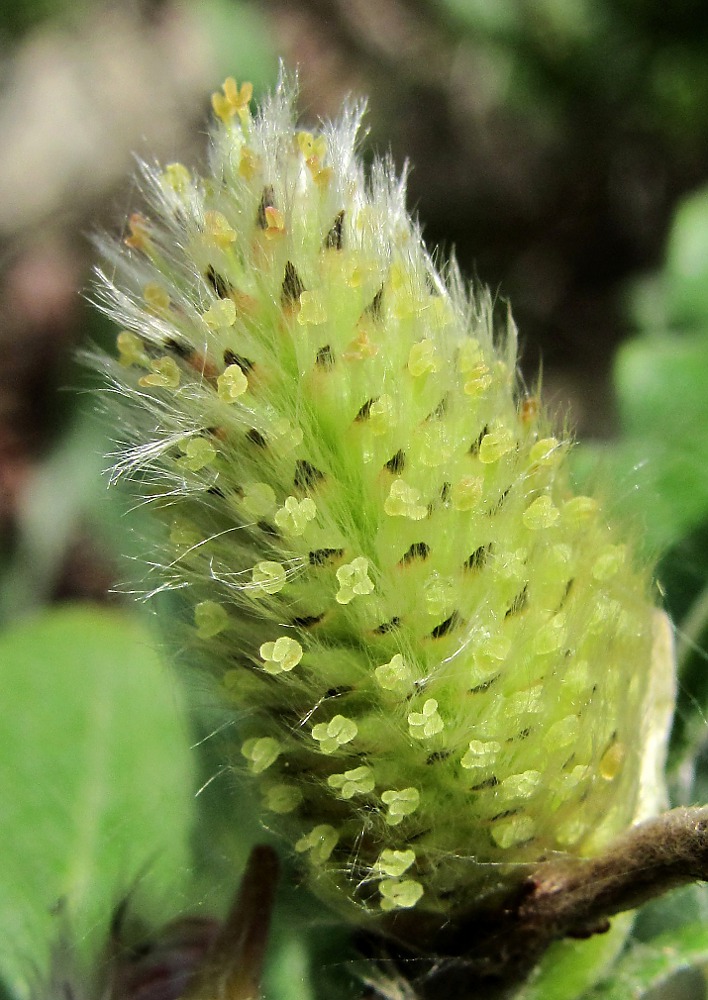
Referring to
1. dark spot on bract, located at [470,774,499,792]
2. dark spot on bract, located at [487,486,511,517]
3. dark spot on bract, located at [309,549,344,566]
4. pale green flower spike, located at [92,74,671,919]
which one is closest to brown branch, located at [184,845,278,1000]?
pale green flower spike, located at [92,74,671,919]

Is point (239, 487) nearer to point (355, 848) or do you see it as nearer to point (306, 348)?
point (306, 348)

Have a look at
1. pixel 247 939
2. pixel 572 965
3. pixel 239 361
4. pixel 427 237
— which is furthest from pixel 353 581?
pixel 427 237

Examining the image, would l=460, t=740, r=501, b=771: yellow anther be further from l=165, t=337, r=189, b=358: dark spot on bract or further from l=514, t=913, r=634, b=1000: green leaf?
l=165, t=337, r=189, b=358: dark spot on bract

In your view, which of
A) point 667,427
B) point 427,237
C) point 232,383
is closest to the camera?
point 232,383

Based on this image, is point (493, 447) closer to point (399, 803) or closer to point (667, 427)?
point (399, 803)

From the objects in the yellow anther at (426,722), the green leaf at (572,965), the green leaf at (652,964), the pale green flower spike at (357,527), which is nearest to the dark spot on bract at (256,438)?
the pale green flower spike at (357,527)

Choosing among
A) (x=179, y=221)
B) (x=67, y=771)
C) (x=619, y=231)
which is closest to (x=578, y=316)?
(x=619, y=231)

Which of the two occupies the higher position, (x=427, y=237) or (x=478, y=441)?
(x=427, y=237)
